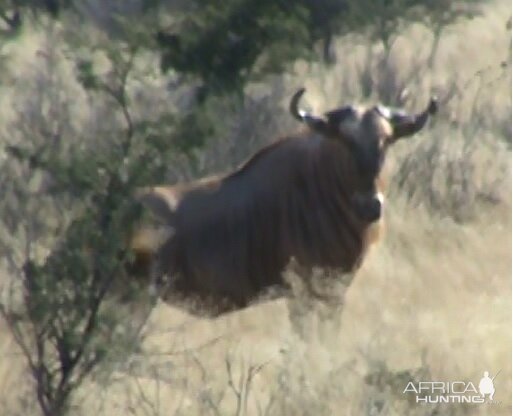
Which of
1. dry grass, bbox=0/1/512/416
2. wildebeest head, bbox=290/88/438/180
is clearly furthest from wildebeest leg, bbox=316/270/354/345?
wildebeest head, bbox=290/88/438/180

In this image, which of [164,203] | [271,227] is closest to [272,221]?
[271,227]

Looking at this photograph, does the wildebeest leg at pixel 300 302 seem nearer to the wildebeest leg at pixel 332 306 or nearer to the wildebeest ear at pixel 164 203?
the wildebeest leg at pixel 332 306

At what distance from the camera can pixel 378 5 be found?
64.7 feet

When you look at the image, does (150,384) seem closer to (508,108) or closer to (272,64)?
(272,64)

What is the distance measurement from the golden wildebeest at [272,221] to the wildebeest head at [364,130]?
15 mm

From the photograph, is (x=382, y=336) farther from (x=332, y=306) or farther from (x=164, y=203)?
(x=164, y=203)

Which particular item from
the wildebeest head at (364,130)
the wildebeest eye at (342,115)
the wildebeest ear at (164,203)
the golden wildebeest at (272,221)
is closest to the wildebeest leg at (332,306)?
the golden wildebeest at (272,221)

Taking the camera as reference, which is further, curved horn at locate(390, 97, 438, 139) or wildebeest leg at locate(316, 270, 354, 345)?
curved horn at locate(390, 97, 438, 139)

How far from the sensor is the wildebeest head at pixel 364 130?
10180 millimetres

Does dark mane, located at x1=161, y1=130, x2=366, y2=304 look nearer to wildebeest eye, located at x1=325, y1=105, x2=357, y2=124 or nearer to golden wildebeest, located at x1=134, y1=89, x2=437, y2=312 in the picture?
golden wildebeest, located at x1=134, y1=89, x2=437, y2=312

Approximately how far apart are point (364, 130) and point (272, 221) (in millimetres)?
937

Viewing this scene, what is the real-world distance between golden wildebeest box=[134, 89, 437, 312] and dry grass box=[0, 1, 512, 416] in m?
0.34

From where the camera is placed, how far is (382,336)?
948cm

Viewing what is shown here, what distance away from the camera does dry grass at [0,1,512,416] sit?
7.94 m
